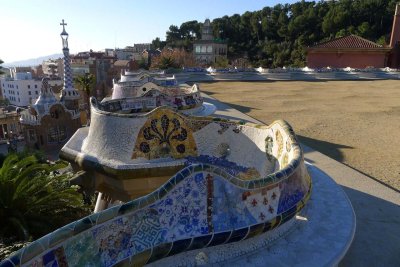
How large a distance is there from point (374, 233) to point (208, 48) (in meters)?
64.5

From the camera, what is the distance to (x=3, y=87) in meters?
81.6

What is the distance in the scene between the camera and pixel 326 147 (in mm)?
11219

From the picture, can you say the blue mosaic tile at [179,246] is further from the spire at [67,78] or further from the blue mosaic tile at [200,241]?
the spire at [67,78]

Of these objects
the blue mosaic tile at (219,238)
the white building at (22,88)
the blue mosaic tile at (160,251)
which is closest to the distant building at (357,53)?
the blue mosaic tile at (219,238)

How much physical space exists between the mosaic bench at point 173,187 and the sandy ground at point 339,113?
4.04 metres

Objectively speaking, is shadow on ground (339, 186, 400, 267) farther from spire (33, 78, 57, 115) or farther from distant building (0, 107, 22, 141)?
distant building (0, 107, 22, 141)

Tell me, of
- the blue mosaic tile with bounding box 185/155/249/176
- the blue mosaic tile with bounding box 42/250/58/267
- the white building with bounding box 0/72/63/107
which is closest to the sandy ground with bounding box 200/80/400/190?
the blue mosaic tile with bounding box 185/155/249/176

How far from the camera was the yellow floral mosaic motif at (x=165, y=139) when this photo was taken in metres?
7.44

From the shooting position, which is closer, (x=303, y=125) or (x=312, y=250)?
(x=312, y=250)

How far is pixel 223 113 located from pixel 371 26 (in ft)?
145

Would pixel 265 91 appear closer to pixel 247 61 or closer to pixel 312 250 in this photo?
pixel 312 250

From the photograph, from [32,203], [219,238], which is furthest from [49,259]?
[32,203]

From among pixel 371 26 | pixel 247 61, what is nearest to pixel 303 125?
pixel 371 26

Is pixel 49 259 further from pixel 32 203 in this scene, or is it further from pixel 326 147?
pixel 326 147
